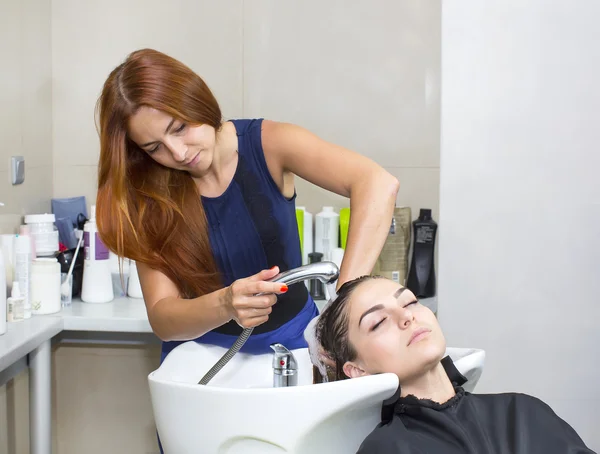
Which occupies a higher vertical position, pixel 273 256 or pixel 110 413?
pixel 273 256

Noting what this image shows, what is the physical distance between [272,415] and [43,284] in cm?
123

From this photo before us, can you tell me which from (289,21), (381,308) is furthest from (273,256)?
(289,21)

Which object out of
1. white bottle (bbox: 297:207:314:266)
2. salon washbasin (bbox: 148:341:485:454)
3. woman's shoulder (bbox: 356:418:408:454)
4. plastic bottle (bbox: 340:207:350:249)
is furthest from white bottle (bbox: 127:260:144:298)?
woman's shoulder (bbox: 356:418:408:454)

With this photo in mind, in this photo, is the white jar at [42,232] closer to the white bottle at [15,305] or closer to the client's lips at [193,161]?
the white bottle at [15,305]

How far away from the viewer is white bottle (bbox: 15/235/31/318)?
2.04 meters

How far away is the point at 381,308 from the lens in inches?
49.8

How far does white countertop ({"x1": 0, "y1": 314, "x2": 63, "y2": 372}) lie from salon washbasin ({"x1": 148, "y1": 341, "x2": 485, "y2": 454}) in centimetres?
60

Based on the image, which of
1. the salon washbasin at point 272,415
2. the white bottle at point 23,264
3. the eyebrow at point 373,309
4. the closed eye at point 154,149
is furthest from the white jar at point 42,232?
the eyebrow at point 373,309

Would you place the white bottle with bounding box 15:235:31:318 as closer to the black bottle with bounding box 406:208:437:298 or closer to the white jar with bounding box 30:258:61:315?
the white jar with bounding box 30:258:61:315

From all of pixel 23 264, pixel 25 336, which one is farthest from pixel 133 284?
pixel 25 336

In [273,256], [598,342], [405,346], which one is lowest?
[598,342]

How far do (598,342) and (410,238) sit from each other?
0.69 metres

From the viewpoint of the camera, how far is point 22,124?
7.55 feet

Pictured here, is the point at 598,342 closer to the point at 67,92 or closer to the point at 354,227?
the point at 354,227
